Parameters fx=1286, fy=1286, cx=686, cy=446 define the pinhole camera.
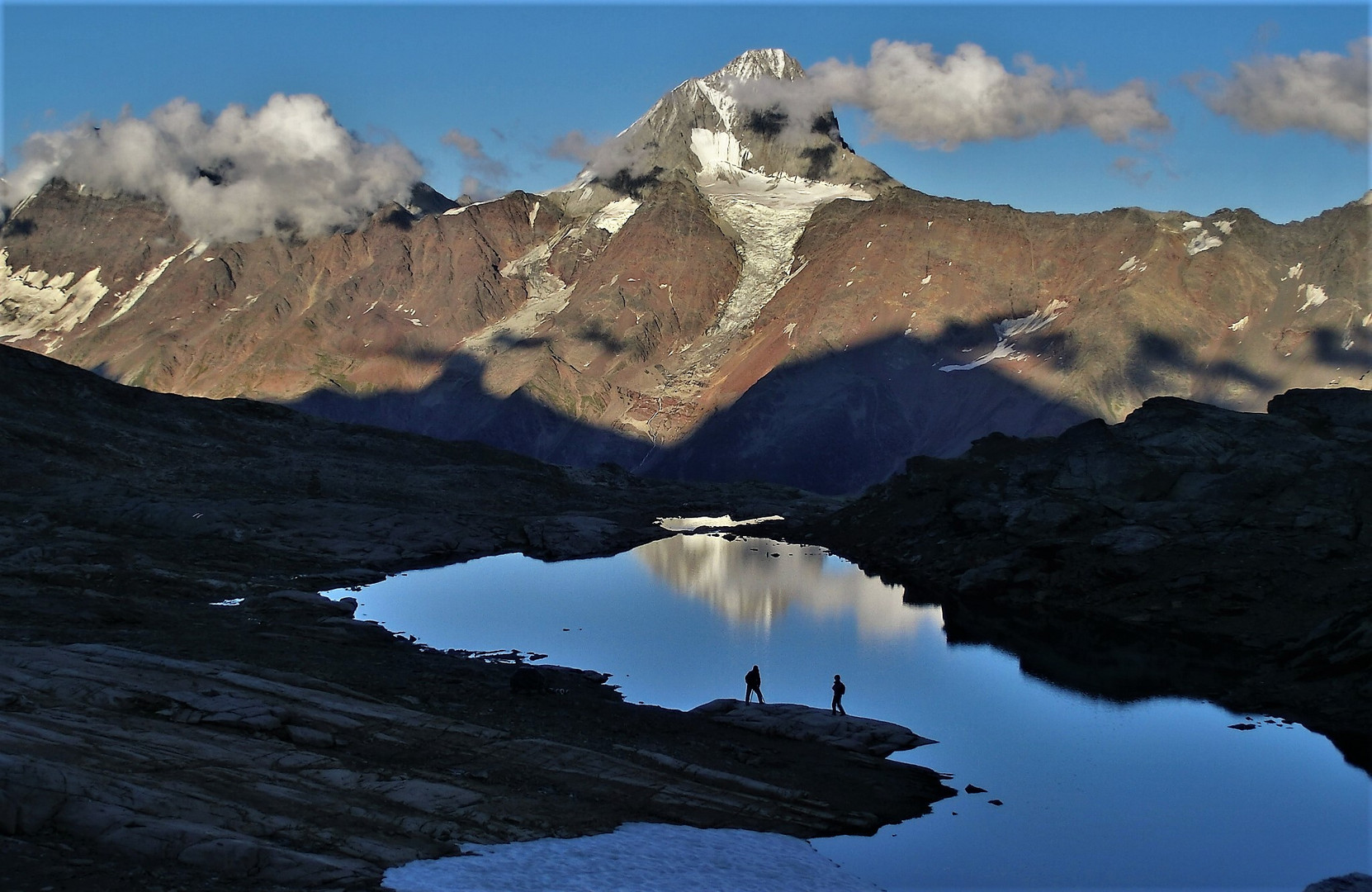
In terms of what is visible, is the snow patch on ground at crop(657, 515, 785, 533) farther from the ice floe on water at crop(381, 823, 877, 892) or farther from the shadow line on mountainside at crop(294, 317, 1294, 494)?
the ice floe on water at crop(381, 823, 877, 892)

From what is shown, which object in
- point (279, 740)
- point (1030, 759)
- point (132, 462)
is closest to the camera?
point (279, 740)

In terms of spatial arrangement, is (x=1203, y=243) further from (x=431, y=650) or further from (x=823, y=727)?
(x=823, y=727)

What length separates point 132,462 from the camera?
88.0 meters

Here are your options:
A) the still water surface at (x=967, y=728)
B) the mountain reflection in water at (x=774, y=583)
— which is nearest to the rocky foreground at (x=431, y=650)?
the still water surface at (x=967, y=728)

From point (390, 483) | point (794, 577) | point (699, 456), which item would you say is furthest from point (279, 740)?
point (699, 456)

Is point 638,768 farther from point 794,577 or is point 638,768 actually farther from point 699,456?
point 699,456

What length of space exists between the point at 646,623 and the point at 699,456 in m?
128

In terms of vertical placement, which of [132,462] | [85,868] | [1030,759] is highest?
[132,462]

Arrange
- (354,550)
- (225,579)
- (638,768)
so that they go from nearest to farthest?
1. (638,768)
2. (225,579)
3. (354,550)

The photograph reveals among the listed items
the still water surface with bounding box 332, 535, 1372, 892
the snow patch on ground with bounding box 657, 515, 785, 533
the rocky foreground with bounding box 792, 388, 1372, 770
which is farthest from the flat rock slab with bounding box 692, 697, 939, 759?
the snow patch on ground with bounding box 657, 515, 785, 533

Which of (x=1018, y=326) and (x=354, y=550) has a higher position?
(x=1018, y=326)

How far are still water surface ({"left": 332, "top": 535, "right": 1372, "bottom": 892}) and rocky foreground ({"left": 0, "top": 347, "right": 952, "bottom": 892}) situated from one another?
2.71 metres

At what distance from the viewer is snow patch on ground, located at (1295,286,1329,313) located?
160625mm

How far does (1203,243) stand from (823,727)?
534 ft
